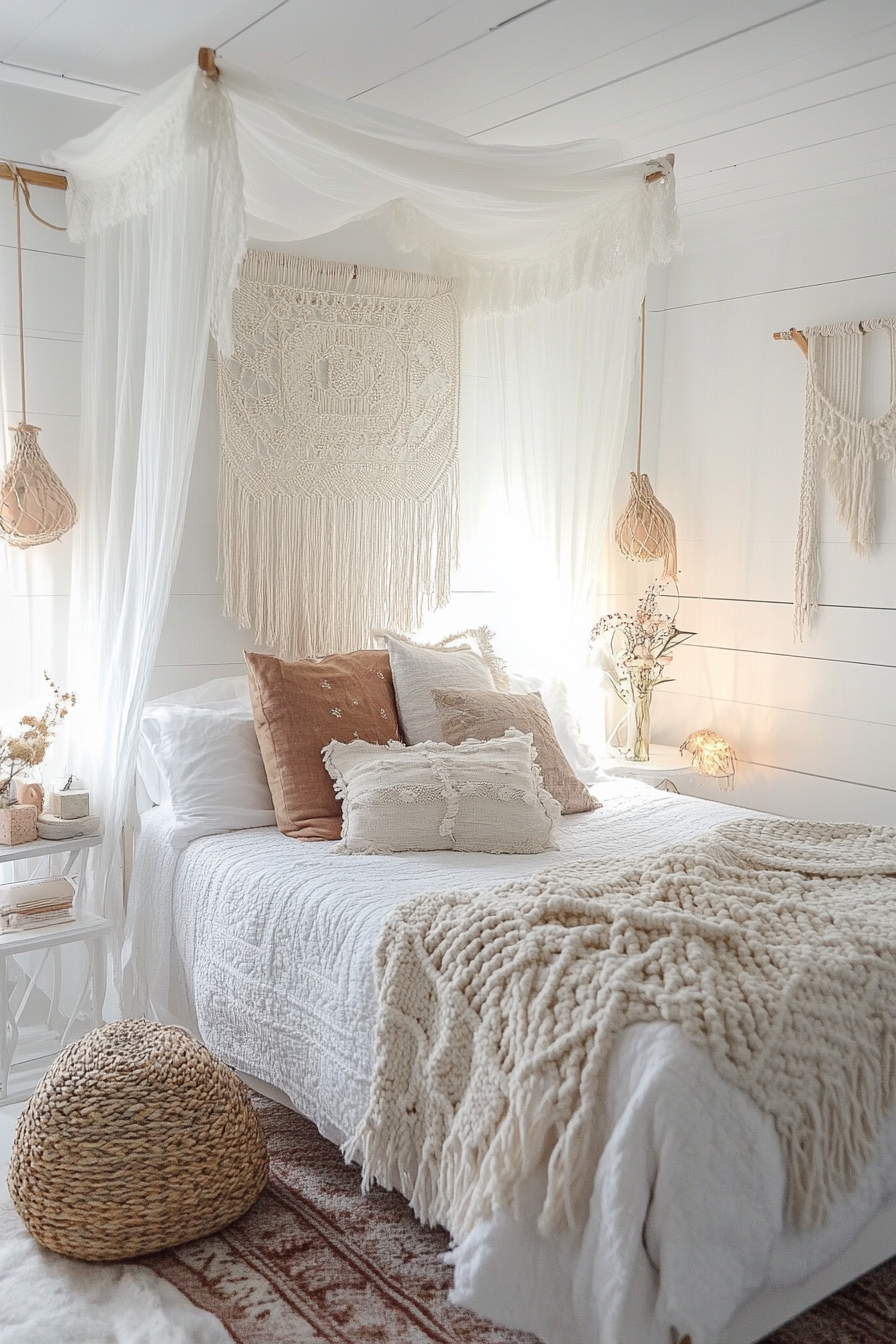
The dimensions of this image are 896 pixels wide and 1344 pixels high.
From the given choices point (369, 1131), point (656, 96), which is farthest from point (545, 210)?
point (369, 1131)

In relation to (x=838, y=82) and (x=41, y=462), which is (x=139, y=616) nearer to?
(x=41, y=462)

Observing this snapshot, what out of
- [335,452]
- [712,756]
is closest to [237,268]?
[335,452]

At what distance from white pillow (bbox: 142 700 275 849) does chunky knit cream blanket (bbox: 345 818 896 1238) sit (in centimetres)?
84

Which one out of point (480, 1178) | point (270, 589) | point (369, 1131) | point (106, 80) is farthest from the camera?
point (270, 589)

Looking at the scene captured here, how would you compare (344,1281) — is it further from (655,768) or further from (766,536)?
(766,536)

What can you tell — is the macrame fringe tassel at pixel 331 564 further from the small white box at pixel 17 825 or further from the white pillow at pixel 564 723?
the small white box at pixel 17 825

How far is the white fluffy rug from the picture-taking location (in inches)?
75.2

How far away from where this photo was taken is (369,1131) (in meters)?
2.14

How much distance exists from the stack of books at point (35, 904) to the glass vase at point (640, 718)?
6.77ft

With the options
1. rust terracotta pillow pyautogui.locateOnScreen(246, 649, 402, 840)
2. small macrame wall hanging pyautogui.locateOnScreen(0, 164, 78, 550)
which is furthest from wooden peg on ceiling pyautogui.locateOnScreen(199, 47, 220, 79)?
rust terracotta pillow pyautogui.locateOnScreen(246, 649, 402, 840)

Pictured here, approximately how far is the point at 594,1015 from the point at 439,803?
3.44 ft

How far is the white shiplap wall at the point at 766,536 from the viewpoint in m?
3.88

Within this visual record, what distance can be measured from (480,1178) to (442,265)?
2.78 metres

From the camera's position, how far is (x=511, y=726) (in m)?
3.17
